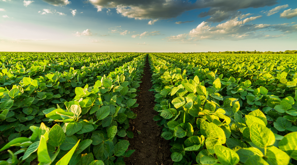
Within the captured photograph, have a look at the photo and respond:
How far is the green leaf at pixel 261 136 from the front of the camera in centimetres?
73

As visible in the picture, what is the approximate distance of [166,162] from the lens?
2643mm

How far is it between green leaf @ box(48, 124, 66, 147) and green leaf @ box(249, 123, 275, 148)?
132 cm

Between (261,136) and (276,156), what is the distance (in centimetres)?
11

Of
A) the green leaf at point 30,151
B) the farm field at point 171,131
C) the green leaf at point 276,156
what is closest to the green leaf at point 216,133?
the farm field at point 171,131

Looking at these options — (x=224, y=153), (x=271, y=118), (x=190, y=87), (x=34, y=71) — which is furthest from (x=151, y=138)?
(x=34, y=71)

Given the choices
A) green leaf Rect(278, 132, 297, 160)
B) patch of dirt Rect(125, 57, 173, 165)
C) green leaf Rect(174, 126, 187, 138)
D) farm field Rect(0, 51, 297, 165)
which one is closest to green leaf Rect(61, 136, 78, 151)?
farm field Rect(0, 51, 297, 165)

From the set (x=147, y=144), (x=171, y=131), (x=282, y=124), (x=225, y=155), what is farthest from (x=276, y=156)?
(x=147, y=144)

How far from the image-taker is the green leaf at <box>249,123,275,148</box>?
2.38 ft

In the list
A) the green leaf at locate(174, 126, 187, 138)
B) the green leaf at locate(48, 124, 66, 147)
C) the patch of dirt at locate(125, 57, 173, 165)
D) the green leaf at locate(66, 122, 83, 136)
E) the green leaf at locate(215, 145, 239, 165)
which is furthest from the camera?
the patch of dirt at locate(125, 57, 173, 165)

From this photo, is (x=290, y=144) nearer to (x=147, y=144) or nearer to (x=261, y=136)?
(x=261, y=136)

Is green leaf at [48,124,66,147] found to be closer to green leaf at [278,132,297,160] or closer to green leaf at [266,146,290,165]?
green leaf at [266,146,290,165]

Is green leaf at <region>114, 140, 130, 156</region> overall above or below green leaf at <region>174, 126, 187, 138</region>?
below

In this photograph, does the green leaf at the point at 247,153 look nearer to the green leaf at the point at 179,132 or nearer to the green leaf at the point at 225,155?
the green leaf at the point at 225,155

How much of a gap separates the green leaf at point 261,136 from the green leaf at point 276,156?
1.6 inches
